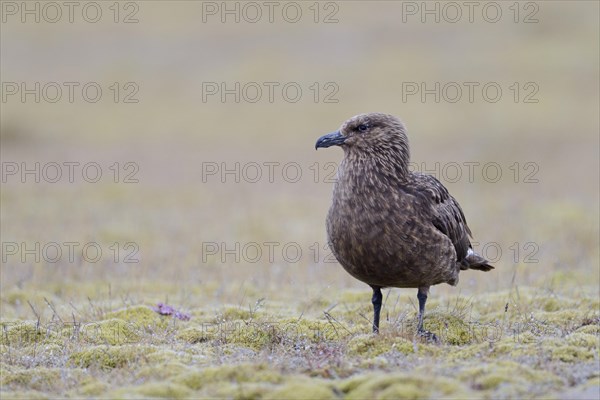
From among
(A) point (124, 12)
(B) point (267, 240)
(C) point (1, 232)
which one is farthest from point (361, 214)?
(A) point (124, 12)

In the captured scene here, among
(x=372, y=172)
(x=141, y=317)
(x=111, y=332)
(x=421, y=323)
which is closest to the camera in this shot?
(x=421, y=323)

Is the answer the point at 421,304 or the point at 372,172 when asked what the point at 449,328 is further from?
the point at 372,172

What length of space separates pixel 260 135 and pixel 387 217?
1061 inches

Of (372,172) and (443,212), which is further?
(443,212)

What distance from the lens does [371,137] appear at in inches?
298

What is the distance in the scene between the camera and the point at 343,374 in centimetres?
555

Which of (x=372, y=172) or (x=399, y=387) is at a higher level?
(x=372, y=172)

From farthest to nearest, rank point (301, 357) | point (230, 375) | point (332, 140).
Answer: point (332, 140) < point (301, 357) < point (230, 375)

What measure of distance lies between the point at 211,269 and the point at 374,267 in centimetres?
587

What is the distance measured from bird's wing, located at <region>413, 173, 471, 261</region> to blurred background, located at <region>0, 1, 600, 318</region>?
2.57 meters

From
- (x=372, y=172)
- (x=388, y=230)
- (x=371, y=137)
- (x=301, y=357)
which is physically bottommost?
(x=301, y=357)

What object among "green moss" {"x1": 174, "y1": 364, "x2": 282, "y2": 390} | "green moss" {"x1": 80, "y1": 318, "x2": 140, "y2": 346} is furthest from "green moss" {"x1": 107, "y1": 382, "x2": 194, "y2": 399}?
"green moss" {"x1": 80, "y1": 318, "x2": 140, "y2": 346}

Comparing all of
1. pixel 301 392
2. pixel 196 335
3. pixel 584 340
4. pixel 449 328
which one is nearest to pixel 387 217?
pixel 449 328

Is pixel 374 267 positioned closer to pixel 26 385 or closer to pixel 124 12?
pixel 26 385
